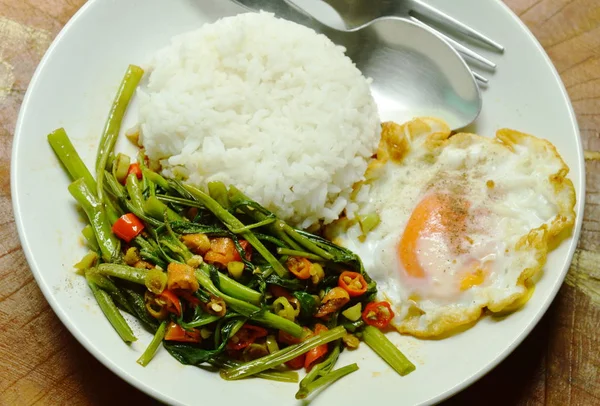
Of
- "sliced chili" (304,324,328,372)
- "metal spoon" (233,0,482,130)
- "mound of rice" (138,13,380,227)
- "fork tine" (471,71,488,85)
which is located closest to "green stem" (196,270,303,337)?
"sliced chili" (304,324,328,372)

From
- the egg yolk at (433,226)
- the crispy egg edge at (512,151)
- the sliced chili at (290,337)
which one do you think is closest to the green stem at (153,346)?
the sliced chili at (290,337)

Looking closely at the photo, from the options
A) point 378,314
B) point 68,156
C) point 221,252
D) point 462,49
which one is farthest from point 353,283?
point 68,156

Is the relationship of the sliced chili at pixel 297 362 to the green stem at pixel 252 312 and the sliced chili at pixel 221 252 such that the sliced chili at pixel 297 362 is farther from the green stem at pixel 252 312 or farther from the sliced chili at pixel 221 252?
the sliced chili at pixel 221 252

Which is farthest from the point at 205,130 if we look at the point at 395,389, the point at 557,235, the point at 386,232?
the point at 557,235

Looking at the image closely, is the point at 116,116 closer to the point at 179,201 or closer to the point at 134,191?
the point at 134,191

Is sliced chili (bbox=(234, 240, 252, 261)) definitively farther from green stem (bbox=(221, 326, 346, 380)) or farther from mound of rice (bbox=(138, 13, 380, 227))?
green stem (bbox=(221, 326, 346, 380))
